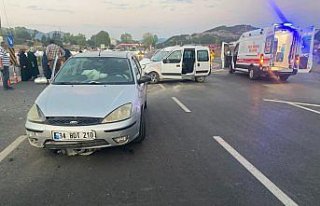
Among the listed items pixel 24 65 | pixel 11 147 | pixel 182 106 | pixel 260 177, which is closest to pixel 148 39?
pixel 24 65

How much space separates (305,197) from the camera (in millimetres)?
3479

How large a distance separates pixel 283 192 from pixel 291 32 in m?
14.6

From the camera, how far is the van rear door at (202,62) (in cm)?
1561

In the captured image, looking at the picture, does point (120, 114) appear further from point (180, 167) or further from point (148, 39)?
point (148, 39)

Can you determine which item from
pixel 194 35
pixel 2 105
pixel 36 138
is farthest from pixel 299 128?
pixel 194 35

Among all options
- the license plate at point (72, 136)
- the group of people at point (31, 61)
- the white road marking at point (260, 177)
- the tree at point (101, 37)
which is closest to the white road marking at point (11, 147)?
the license plate at point (72, 136)

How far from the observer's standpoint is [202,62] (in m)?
15.7

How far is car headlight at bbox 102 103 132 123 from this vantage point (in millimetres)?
4359

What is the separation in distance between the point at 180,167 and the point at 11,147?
9.95 ft

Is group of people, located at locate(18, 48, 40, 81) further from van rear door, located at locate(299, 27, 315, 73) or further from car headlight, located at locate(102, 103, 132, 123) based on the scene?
van rear door, located at locate(299, 27, 315, 73)

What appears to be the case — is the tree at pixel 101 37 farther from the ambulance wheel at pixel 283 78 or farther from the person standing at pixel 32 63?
the ambulance wheel at pixel 283 78

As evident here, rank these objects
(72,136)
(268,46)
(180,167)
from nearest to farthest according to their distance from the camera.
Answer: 1. (72,136)
2. (180,167)
3. (268,46)

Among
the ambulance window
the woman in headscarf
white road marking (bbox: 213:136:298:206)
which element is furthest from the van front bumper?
the woman in headscarf

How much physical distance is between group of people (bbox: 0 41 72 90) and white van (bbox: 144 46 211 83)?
441 cm
